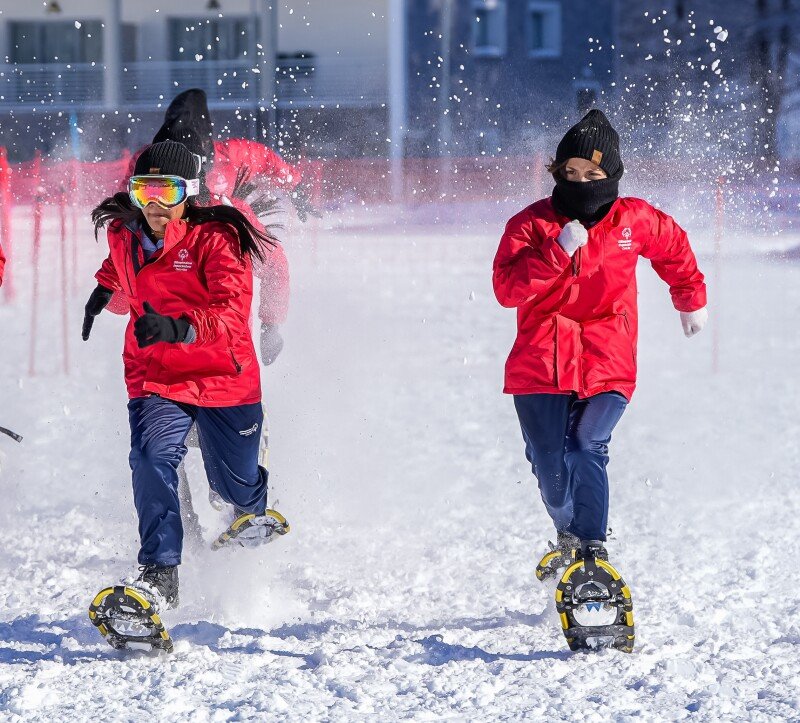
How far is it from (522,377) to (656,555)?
1173 millimetres

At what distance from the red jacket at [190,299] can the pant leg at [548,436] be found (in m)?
0.84

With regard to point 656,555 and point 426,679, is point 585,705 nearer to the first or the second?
point 426,679

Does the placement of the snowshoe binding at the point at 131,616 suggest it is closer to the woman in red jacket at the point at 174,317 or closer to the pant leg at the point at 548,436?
the woman in red jacket at the point at 174,317

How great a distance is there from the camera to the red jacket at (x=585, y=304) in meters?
3.65

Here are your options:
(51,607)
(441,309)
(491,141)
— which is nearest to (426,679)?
(51,607)

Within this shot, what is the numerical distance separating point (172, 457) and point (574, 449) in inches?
44.8

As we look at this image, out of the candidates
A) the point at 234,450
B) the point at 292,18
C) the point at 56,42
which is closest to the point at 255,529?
the point at 234,450

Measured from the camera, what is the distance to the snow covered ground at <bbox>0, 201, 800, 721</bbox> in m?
3.19

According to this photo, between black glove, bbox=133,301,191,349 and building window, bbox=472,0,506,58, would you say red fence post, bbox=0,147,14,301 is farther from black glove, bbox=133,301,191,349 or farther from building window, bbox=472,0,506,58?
building window, bbox=472,0,506,58

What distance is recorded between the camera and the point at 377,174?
1415 centimetres

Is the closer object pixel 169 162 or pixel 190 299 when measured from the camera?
pixel 190 299

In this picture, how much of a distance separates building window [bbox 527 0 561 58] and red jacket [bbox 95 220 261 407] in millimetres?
23349

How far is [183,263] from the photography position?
3.66 metres

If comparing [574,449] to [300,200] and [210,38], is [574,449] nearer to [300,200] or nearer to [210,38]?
[300,200]
